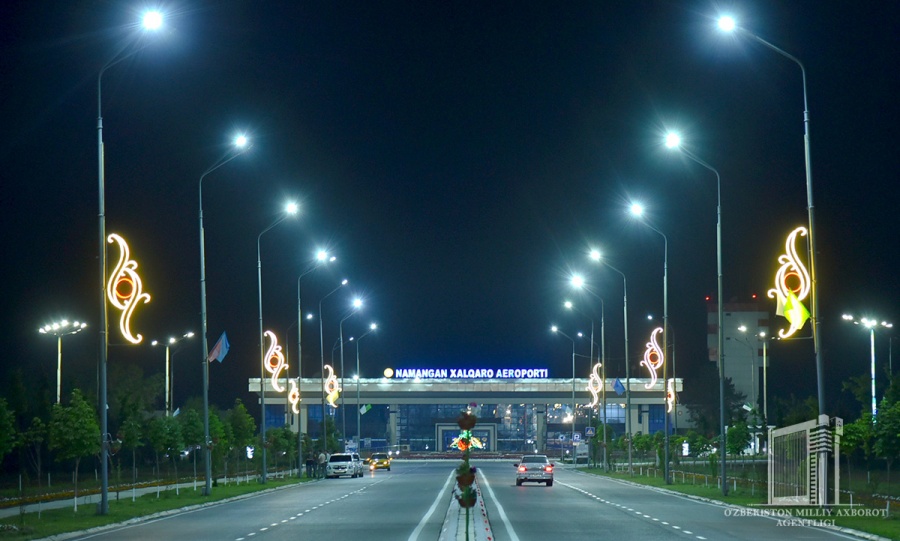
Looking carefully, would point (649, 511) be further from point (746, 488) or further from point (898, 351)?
point (898, 351)

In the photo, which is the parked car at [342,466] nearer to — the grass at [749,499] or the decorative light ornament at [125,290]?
the grass at [749,499]

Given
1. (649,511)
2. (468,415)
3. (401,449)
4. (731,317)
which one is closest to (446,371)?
(401,449)

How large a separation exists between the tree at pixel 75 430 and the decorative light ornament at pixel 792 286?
2448 centimetres

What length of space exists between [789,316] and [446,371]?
108299 mm

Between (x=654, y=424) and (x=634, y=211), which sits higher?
(x=634, y=211)

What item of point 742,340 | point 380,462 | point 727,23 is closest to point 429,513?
point 727,23

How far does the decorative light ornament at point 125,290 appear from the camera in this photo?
40531 millimetres

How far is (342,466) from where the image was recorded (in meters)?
76.8

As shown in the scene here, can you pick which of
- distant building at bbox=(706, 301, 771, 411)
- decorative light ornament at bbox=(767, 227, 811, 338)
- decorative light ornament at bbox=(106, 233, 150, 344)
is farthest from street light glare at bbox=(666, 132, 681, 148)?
distant building at bbox=(706, 301, 771, 411)

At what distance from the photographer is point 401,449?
165 m

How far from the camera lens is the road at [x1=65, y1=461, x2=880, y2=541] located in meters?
28.2

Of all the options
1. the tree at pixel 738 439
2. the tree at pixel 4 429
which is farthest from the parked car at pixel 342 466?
the tree at pixel 4 429

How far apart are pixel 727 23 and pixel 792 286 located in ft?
35.8

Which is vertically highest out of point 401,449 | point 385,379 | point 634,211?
point 634,211
